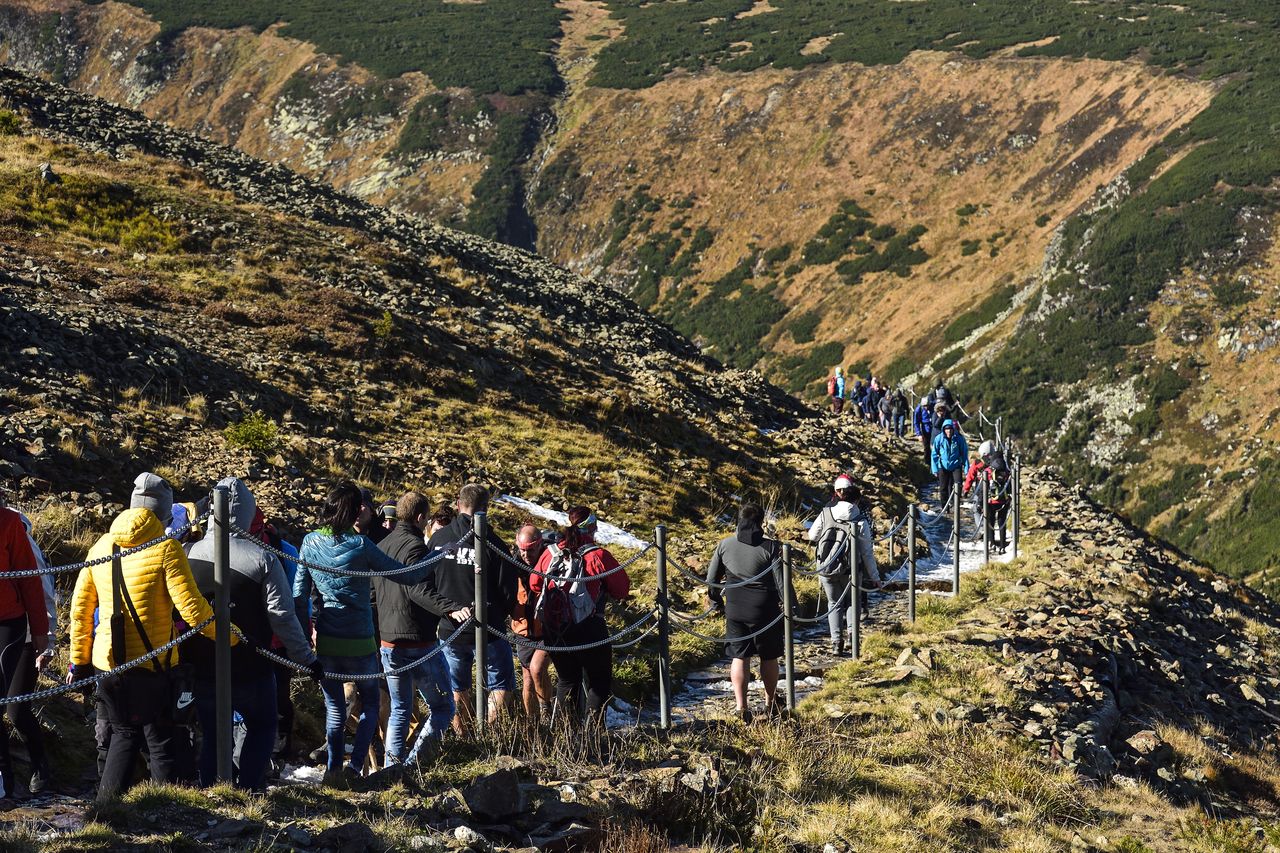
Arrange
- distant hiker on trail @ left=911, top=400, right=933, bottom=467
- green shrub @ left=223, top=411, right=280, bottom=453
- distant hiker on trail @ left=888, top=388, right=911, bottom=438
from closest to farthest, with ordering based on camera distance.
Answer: green shrub @ left=223, top=411, right=280, bottom=453 < distant hiker on trail @ left=911, top=400, right=933, bottom=467 < distant hiker on trail @ left=888, top=388, right=911, bottom=438

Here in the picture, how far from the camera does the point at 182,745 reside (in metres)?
5.90

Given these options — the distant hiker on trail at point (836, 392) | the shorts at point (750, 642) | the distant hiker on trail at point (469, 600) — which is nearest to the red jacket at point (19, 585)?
the distant hiker on trail at point (469, 600)

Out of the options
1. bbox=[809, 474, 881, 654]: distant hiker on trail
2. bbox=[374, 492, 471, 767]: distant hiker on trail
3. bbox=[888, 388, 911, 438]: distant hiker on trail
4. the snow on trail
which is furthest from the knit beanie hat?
bbox=[888, 388, 911, 438]: distant hiker on trail

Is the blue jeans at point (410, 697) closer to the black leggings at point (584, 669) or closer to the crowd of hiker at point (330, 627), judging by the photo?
the crowd of hiker at point (330, 627)

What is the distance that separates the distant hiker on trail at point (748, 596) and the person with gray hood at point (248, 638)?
363 centimetres

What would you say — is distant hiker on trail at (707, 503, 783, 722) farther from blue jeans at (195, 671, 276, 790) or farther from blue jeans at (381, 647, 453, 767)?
blue jeans at (195, 671, 276, 790)

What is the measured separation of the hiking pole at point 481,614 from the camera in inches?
284

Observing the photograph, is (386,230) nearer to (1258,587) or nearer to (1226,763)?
(1226,763)

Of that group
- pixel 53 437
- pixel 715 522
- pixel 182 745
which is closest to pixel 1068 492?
pixel 715 522

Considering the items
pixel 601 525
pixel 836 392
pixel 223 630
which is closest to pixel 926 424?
pixel 836 392

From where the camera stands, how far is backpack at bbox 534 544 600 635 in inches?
304

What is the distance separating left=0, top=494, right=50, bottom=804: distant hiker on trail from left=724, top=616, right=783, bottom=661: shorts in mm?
4669

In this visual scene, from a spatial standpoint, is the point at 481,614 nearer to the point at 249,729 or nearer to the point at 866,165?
the point at 249,729

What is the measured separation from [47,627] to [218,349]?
1194 cm
